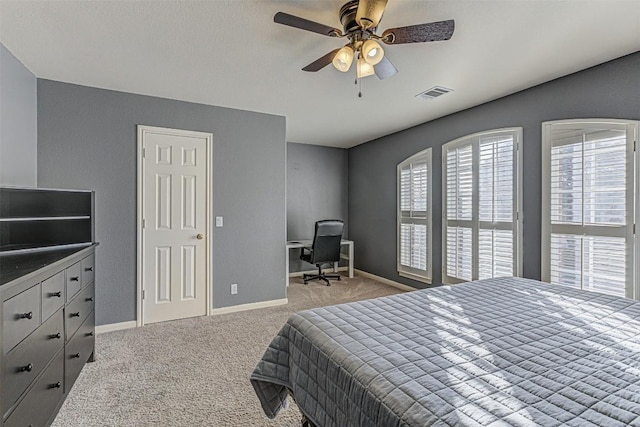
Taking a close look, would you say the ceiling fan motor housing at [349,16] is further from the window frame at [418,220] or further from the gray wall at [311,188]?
the gray wall at [311,188]

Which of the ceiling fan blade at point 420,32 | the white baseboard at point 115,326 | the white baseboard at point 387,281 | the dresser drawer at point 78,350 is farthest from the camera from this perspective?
the white baseboard at point 387,281

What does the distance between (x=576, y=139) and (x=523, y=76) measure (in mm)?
732

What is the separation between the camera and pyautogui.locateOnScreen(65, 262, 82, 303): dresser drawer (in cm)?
202

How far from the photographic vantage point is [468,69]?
8.95ft

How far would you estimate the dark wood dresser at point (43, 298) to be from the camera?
1.34 metres

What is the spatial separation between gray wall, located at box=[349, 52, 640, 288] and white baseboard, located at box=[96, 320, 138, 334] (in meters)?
3.63

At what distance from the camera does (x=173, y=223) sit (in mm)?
3506

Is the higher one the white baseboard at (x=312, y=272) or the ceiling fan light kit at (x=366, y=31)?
the ceiling fan light kit at (x=366, y=31)

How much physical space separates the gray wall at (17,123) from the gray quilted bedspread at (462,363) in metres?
2.55

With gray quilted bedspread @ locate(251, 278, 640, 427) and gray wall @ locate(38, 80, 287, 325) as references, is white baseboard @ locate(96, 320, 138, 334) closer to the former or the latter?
gray wall @ locate(38, 80, 287, 325)

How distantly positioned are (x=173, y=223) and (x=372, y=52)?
277 centimetres

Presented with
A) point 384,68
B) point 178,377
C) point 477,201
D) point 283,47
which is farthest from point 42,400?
point 477,201

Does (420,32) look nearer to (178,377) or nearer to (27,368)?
(27,368)

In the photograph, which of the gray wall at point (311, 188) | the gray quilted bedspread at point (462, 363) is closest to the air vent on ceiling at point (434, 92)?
the gray quilted bedspread at point (462, 363)
